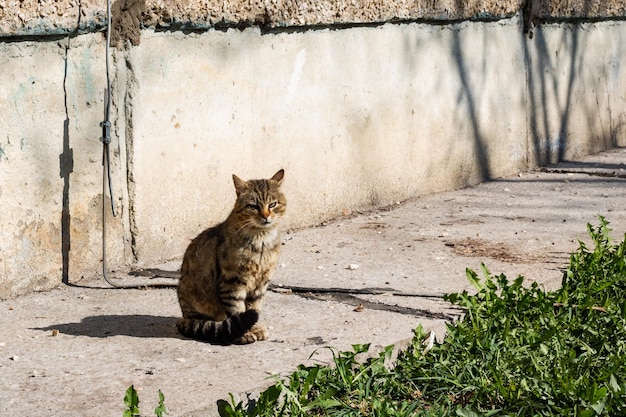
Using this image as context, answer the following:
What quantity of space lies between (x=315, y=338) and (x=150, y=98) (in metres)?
2.06

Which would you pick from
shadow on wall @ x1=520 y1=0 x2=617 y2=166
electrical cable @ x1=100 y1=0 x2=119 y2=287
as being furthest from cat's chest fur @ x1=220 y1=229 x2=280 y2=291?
shadow on wall @ x1=520 y1=0 x2=617 y2=166

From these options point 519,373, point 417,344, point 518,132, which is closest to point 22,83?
point 417,344

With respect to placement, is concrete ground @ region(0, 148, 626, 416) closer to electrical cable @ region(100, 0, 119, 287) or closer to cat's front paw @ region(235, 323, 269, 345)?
cat's front paw @ region(235, 323, 269, 345)

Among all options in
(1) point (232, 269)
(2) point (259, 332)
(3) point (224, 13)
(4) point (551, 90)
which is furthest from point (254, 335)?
(4) point (551, 90)

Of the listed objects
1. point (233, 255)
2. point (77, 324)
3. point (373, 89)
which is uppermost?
point (373, 89)

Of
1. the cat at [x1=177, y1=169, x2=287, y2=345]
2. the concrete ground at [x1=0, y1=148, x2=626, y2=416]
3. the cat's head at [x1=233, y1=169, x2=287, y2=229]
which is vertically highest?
the cat's head at [x1=233, y1=169, x2=287, y2=229]

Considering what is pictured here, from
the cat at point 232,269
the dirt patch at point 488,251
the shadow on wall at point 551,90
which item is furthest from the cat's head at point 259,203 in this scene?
the shadow on wall at point 551,90

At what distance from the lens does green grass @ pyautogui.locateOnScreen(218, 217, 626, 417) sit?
411 cm

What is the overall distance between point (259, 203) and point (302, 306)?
72cm

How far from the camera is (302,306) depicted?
5.61 meters

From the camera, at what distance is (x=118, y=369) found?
4.52 metres

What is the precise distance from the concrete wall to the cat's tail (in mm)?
1233

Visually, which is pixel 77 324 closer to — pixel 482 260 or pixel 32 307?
pixel 32 307

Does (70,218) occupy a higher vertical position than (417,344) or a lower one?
higher
